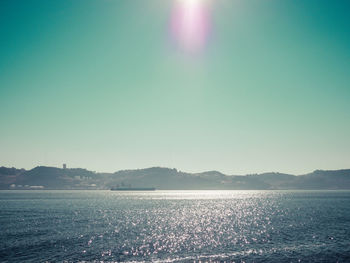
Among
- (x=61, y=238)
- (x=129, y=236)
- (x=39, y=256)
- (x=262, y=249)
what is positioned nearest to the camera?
(x=39, y=256)

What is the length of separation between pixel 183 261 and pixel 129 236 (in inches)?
1089

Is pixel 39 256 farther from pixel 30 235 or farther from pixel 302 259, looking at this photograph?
pixel 302 259

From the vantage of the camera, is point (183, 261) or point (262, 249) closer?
point (183, 261)

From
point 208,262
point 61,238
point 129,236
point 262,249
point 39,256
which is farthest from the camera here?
point 129,236

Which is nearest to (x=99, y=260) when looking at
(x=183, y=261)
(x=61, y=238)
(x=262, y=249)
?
(x=183, y=261)

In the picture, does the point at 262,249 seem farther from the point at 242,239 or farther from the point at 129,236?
the point at 129,236

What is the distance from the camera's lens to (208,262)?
4478cm

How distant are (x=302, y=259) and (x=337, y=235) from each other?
95.3 ft

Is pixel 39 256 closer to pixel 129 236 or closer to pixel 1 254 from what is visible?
pixel 1 254

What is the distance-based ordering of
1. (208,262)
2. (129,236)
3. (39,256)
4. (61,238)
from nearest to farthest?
(208,262) → (39,256) → (61,238) → (129,236)

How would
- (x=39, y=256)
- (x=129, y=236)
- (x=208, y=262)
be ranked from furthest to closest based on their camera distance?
(x=129, y=236) < (x=39, y=256) < (x=208, y=262)

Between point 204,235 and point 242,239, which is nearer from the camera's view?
point 242,239

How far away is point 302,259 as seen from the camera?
46.2 metres

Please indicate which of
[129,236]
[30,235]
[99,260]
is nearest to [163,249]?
[99,260]
